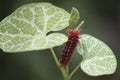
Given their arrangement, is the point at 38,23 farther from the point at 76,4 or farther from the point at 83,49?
the point at 76,4

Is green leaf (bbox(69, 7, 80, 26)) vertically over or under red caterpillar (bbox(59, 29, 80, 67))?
over

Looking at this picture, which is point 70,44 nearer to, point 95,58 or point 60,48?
point 95,58

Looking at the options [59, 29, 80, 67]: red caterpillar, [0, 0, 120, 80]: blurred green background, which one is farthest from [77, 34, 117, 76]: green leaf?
[0, 0, 120, 80]: blurred green background

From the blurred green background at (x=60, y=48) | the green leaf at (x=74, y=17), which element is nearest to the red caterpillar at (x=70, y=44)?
the green leaf at (x=74, y=17)

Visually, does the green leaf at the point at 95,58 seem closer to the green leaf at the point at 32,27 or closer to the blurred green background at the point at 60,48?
the green leaf at the point at 32,27

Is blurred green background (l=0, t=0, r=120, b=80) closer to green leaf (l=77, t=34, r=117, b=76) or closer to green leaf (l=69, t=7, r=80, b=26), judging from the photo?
green leaf (l=77, t=34, r=117, b=76)

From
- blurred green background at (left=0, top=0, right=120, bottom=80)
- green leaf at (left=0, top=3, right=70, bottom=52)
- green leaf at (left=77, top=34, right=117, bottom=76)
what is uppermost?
green leaf at (left=0, top=3, right=70, bottom=52)

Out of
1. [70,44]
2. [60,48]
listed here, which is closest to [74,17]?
[70,44]
